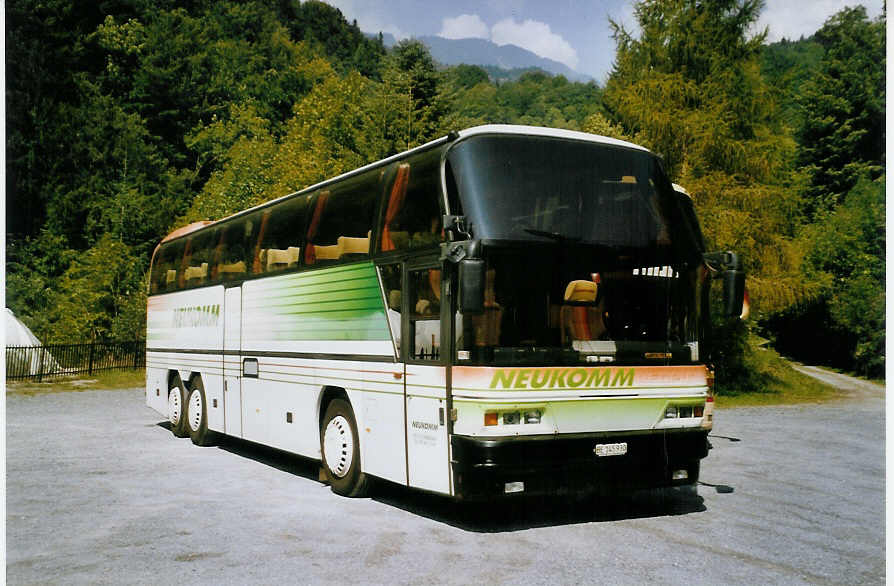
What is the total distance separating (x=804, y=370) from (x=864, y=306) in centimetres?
724

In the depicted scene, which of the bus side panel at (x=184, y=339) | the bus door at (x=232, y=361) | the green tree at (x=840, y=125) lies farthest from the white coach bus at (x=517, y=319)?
the green tree at (x=840, y=125)

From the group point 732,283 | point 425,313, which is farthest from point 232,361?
point 732,283

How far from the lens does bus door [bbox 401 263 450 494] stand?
349 inches

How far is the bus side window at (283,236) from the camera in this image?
486 inches

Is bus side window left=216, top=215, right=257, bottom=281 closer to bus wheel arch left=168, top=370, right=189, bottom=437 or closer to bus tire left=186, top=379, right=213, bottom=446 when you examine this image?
bus tire left=186, top=379, right=213, bottom=446

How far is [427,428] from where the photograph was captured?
360 inches

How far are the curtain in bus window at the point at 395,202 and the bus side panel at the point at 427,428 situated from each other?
53.3 inches

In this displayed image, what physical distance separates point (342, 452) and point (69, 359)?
26.4m

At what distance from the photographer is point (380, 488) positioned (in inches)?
445

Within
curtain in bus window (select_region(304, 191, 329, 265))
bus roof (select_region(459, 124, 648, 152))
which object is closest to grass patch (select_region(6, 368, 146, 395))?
curtain in bus window (select_region(304, 191, 329, 265))

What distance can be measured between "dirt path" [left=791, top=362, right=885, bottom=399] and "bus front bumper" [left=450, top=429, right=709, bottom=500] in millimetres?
21901

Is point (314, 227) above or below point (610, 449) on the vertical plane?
above

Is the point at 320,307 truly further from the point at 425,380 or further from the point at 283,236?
the point at 425,380

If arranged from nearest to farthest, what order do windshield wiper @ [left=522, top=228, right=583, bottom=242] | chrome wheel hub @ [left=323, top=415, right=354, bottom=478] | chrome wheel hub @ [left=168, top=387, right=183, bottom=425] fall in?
windshield wiper @ [left=522, top=228, right=583, bottom=242] < chrome wheel hub @ [left=323, top=415, right=354, bottom=478] < chrome wheel hub @ [left=168, top=387, right=183, bottom=425]
